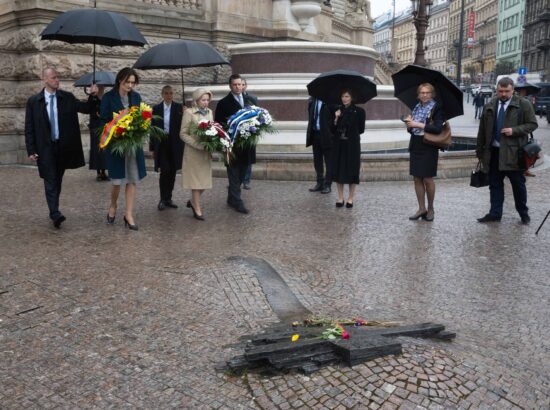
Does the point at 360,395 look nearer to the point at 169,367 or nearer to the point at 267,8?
the point at 169,367

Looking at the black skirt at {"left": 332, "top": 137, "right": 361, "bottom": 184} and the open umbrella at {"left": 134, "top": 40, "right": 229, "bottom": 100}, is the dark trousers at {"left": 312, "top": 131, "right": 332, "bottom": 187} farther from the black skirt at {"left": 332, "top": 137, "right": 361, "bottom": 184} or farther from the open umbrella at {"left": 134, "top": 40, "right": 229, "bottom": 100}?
the open umbrella at {"left": 134, "top": 40, "right": 229, "bottom": 100}

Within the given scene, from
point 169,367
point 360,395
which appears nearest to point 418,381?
point 360,395

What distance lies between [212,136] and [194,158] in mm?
525

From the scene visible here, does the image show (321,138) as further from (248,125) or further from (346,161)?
(248,125)

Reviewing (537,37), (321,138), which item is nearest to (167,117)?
(321,138)

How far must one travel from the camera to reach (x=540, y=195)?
36.0 ft

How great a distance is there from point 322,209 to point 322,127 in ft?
6.70

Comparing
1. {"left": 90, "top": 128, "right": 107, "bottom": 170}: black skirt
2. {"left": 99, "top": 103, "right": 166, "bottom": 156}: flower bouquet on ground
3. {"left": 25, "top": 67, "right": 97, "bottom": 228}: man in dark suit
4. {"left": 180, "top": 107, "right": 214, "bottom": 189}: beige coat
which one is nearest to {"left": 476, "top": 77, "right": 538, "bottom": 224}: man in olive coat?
{"left": 180, "top": 107, "right": 214, "bottom": 189}: beige coat

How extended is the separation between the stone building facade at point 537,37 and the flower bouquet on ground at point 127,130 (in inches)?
3749

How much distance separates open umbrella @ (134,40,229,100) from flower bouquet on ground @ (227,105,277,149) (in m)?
0.96

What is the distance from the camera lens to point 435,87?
8.69 m

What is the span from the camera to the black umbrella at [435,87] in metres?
8.39

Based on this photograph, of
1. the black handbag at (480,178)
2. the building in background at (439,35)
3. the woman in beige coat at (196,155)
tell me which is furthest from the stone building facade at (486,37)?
the woman in beige coat at (196,155)

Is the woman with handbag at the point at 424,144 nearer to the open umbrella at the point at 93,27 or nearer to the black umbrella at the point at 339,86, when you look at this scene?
the black umbrella at the point at 339,86
